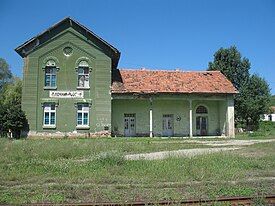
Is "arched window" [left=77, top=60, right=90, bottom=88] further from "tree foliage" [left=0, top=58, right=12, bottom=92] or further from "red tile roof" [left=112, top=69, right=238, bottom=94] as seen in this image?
"tree foliage" [left=0, top=58, right=12, bottom=92]

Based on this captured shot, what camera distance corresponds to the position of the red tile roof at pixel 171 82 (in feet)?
81.3

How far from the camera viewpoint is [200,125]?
27266 millimetres

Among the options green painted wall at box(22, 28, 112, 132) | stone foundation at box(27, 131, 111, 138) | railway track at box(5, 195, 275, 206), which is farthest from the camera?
green painted wall at box(22, 28, 112, 132)

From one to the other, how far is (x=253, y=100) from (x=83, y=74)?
25924mm

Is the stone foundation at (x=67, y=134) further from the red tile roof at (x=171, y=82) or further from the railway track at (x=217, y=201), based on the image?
the railway track at (x=217, y=201)

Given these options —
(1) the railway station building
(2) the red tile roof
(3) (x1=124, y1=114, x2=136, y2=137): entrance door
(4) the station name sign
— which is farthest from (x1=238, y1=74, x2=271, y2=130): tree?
(4) the station name sign

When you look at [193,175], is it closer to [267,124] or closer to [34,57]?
[34,57]

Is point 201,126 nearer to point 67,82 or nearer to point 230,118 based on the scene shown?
point 230,118

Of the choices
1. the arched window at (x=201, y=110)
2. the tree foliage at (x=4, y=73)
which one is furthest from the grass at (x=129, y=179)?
the tree foliage at (x=4, y=73)

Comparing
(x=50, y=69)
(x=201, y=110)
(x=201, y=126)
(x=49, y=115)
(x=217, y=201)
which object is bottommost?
(x=217, y=201)

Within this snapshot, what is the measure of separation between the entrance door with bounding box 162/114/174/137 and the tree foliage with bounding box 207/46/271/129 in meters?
16.4

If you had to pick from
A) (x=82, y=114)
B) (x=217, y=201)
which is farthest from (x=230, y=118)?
(x=217, y=201)

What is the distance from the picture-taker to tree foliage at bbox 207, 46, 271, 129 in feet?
126

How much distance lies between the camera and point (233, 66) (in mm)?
41062
